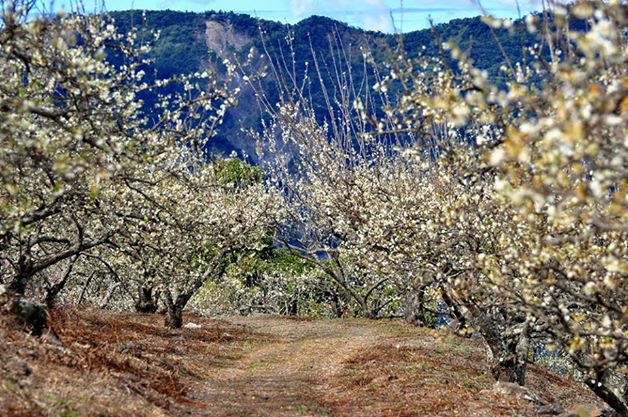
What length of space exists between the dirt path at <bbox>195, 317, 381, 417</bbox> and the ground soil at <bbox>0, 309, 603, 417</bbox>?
0.04 metres

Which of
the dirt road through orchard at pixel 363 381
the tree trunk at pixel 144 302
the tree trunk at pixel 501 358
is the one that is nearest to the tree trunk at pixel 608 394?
the dirt road through orchard at pixel 363 381

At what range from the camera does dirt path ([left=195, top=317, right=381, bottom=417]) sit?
1712 centimetres

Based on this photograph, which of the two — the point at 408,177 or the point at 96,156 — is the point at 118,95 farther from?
the point at 408,177

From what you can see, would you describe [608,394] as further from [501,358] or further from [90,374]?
[90,374]

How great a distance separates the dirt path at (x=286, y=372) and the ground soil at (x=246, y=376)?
0.04 metres

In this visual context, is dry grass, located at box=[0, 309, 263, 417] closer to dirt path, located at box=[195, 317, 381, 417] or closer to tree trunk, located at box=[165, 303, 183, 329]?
dirt path, located at box=[195, 317, 381, 417]

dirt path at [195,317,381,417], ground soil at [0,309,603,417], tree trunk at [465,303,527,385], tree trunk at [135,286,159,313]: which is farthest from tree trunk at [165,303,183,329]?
tree trunk at [465,303,527,385]

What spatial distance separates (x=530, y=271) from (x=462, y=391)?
28.0 ft

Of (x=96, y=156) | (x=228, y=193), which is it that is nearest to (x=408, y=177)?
(x=228, y=193)

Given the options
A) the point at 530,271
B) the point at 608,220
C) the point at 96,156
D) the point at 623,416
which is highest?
the point at 96,156

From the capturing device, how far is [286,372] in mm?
23562

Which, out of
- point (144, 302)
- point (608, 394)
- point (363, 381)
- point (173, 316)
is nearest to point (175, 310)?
point (173, 316)

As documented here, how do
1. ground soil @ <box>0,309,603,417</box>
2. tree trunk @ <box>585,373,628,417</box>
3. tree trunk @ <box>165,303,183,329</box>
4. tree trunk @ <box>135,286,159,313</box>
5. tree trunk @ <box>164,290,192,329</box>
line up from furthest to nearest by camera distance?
tree trunk @ <box>135,286,159,313</box> → tree trunk @ <box>165,303,183,329</box> → tree trunk @ <box>164,290,192,329</box> → tree trunk @ <box>585,373,628,417</box> → ground soil @ <box>0,309,603,417</box>

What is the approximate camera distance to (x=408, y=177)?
34219mm
